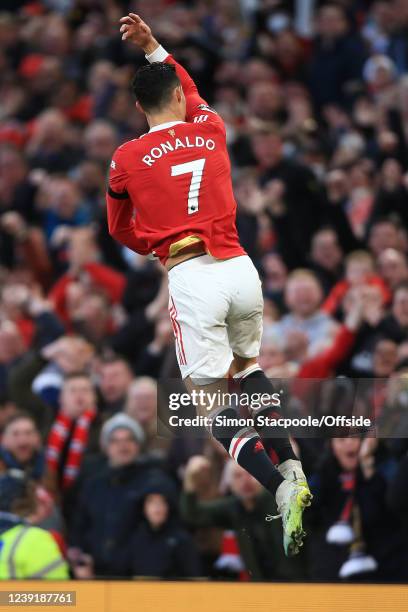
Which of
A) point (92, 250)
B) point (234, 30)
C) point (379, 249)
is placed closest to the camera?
point (379, 249)

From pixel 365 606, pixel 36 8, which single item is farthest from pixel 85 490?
pixel 36 8

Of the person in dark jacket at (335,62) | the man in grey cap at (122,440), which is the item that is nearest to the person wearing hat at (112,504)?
the man in grey cap at (122,440)

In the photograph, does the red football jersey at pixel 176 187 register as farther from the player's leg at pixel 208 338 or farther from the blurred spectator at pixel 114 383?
the blurred spectator at pixel 114 383

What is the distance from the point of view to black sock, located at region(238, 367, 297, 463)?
685cm

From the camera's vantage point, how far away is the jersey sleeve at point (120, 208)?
22.4 feet

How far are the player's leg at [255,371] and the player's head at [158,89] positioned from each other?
81 cm

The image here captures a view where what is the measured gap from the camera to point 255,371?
708 cm

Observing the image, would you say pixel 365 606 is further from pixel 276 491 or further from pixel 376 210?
pixel 376 210

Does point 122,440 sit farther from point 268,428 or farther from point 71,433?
point 268,428

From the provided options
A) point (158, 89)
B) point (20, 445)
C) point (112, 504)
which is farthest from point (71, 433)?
point (158, 89)

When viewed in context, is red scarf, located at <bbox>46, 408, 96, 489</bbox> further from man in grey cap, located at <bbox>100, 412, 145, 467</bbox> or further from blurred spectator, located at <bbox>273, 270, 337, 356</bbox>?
blurred spectator, located at <bbox>273, 270, 337, 356</bbox>

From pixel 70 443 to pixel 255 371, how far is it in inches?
148

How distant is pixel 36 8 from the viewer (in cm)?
1809

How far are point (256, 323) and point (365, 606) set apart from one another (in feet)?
4.71
